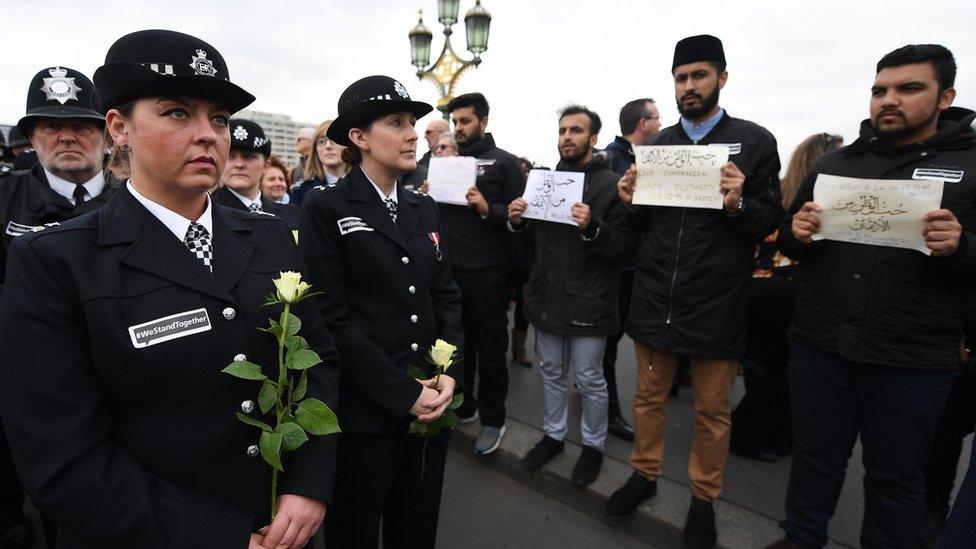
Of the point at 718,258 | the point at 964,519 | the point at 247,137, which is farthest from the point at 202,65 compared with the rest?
the point at 718,258

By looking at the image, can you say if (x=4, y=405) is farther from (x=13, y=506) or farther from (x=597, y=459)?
(x=597, y=459)

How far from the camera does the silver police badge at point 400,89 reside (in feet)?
7.02

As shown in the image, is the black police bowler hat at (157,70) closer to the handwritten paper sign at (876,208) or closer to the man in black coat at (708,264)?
the man in black coat at (708,264)

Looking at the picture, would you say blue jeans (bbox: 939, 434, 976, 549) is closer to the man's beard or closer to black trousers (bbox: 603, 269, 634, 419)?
the man's beard

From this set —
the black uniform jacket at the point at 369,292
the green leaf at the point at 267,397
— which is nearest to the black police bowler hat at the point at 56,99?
the black uniform jacket at the point at 369,292

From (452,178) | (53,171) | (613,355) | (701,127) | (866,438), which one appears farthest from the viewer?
(613,355)

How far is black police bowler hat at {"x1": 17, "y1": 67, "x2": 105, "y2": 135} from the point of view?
257cm

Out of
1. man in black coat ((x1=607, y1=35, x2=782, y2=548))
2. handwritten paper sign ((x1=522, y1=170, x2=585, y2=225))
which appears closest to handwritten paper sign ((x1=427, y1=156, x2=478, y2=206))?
handwritten paper sign ((x1=522, y1=170, x2=585, y2=225))

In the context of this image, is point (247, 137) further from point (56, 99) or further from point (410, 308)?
point (410, 308)

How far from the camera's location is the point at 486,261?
3826 mm

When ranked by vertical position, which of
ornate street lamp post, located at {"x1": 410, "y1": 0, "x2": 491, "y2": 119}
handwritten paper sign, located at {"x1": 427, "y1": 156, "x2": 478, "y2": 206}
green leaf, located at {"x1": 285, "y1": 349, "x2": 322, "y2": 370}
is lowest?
green leaf, located at {"x1": 285, "y1": 349, "x2": 322, "y2": 370}

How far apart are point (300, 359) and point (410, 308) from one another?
0.81 meters

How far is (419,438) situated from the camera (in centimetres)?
214

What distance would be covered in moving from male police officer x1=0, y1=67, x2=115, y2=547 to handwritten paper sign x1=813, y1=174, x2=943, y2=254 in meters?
3.55
